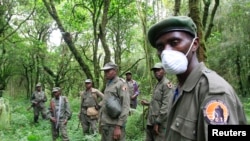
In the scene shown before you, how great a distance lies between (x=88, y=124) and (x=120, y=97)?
4.89 m

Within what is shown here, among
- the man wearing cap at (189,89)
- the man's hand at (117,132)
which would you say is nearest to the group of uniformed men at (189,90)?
the man wearing cap at (189,89)

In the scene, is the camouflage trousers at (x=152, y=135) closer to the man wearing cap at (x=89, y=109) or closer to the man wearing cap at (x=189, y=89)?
the man wearing cap at (x=189, y=89)

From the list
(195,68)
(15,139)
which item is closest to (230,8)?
(15,139)

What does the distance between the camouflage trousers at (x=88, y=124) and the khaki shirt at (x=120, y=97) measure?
13.9 feet

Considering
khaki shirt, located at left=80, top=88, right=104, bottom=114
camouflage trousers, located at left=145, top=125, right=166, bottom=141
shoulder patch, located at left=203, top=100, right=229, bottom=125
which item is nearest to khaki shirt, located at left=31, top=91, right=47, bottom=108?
khaki shirt, located at left=80, top=88, right=104, bottom=114

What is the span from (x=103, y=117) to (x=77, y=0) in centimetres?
1024

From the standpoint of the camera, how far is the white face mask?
2.03 metres

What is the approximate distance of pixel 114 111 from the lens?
18.4ft

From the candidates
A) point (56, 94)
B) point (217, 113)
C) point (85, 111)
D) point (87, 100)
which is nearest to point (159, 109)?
point (217, 113)

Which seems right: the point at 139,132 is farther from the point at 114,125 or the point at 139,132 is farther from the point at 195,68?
the point at 195,68

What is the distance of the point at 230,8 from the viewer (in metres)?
19.5

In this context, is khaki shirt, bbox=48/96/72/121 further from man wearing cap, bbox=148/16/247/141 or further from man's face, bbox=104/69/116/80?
man wearing cap, bbox=148/16/247/141

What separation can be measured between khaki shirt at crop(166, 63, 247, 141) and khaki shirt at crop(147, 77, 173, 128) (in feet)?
12.0

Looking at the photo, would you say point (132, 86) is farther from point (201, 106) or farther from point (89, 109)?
point (201, 106)
